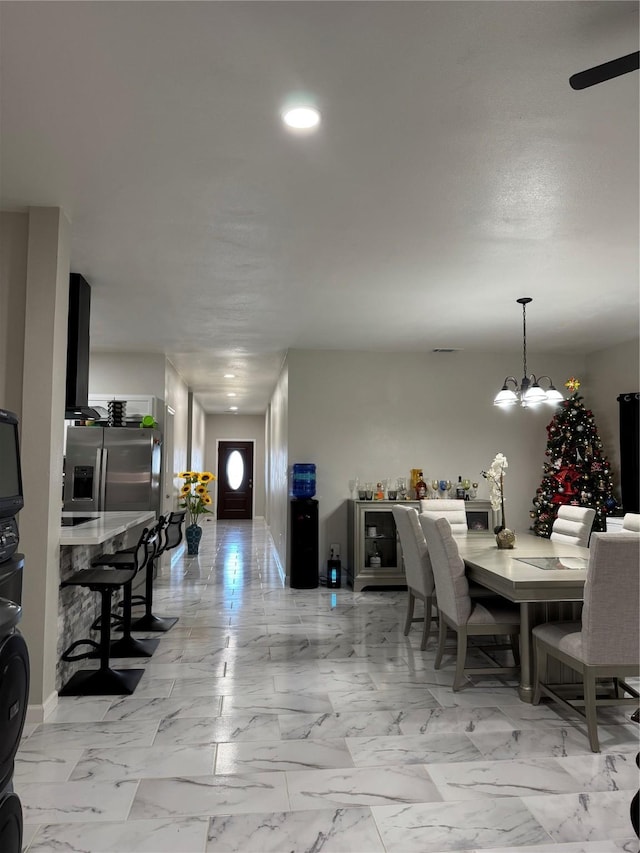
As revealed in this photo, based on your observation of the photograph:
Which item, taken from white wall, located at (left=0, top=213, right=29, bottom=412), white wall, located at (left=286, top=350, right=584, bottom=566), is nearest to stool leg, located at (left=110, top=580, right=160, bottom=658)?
white wall, located at (left=0, top=213, right=29, bottom=412)

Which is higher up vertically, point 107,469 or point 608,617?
point 107,469

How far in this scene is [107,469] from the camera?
6.45 metres

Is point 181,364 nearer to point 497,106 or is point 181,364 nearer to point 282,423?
point 282,423

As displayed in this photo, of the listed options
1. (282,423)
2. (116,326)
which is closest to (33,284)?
(116,326)

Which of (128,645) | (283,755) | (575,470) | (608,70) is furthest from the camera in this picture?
(575,470)

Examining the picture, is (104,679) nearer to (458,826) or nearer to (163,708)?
(163,708)

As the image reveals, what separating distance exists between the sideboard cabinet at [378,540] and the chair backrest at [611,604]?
3.96 m

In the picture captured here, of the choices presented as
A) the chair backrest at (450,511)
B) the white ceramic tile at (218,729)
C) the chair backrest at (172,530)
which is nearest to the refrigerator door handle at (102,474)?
the chair backrest at (172,530)

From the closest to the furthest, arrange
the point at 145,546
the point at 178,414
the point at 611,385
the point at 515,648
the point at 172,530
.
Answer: the point at 515,648, the point at 145,546, the point at 172,530, the point at 611,385, the point at 178,414

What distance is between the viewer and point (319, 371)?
7391 millimetres

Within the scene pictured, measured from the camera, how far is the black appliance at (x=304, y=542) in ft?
22.9

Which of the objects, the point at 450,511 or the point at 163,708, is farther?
the point at 450,511

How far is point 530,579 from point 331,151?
7.73 feet

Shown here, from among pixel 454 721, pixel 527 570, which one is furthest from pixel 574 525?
pixel 454 721
